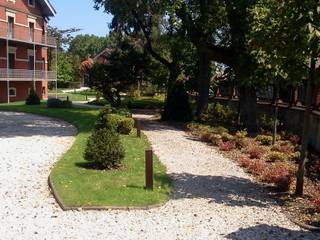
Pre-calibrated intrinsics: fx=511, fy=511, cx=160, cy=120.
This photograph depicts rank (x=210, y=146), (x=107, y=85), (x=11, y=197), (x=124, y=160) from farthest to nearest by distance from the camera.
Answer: (x=107, y=85) < (x=210, y=146) < (x=124, y=160) < (x=11, y=197)

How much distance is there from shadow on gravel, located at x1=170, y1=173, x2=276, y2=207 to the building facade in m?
32.0

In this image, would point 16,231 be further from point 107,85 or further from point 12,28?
point 12,28

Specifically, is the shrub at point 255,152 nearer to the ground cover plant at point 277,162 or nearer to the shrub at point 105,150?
the ground cover plant at point 277,162

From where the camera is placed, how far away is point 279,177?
43.1 feet

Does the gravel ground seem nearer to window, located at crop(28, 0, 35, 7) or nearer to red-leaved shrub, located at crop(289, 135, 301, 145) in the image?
red-leaved shrub, located at crop(289, 135, 301, 145)

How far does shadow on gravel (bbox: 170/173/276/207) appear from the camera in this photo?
36.9 ft

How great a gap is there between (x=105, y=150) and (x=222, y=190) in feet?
10.7

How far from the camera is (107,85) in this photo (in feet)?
122

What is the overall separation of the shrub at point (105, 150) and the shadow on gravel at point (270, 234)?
17.0 ft

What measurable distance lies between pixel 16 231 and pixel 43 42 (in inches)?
1692

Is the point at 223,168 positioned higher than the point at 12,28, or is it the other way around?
the point at 12,28

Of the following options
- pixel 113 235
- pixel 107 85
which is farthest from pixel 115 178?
pixel 107 85

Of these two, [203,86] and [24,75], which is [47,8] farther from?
[203,86]

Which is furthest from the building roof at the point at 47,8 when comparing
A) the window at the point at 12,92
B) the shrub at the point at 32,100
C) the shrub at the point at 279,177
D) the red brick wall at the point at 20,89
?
the shrub at the point at 279,177
